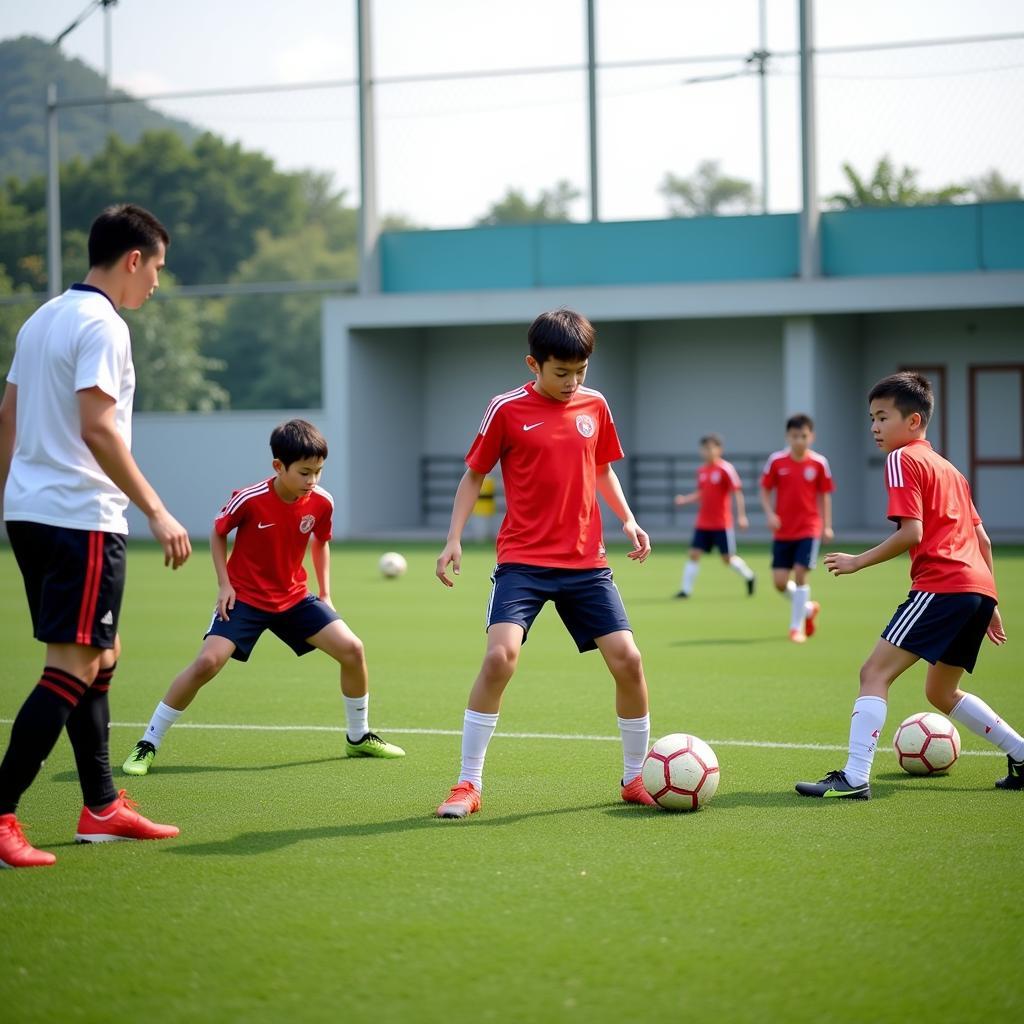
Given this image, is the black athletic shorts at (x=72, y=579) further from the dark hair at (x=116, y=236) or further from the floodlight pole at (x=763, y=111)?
the floodlight pole at (x=763, y=111)

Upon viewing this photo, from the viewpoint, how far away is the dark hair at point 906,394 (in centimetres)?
576

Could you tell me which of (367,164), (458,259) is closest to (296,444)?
(458,259)

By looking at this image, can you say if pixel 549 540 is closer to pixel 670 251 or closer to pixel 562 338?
pixel 562 338

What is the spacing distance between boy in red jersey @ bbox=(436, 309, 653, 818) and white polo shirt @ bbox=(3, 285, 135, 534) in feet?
4.61

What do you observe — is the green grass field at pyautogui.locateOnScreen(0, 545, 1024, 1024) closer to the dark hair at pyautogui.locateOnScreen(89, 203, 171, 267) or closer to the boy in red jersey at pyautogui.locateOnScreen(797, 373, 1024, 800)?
the boy in red jersey at pyautogui.locateOnScreen(797, 373, 1024, 800)

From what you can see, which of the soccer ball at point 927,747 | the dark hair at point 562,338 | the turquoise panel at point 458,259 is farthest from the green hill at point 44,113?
the soccer ball at point 927,747

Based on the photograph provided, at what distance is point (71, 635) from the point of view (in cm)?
446

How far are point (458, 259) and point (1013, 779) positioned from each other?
2331 centimetres

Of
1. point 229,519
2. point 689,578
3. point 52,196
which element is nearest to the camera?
point 229,519

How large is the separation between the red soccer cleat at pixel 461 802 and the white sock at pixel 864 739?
151 centimetres

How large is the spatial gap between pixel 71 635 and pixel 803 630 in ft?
27.8

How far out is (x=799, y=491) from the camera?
12.6 m

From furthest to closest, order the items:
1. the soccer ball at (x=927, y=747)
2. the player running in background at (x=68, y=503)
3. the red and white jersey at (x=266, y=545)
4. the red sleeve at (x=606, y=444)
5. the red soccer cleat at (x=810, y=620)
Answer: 1. the red soccer cleat at (x=810, y=620)
2. the red and white jersey at (x=266, y=545)
3. the soccer ball at (x=927, y=747)
4. the red sleeve at (x=606, y=444)
5. the player running in background at (x=68, y=503)

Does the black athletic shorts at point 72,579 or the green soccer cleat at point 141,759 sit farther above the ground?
the black athletic shorts at point 72,579
